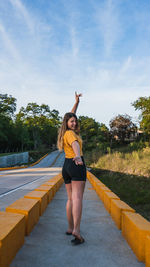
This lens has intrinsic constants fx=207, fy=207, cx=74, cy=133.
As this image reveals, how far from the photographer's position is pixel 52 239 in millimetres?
2984

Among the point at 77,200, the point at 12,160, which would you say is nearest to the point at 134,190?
the point at 77,200

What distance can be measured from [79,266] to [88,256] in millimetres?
260

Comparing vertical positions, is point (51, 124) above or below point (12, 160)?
above

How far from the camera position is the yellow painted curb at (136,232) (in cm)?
241

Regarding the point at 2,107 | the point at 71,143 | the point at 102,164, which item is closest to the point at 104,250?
the point at 71,143

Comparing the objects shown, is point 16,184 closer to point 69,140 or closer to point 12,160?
point 69,140

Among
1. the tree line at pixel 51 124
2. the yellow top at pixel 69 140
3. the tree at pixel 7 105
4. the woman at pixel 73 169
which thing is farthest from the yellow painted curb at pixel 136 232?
the tree at pixel 7 105

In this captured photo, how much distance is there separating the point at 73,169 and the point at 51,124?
219 feet

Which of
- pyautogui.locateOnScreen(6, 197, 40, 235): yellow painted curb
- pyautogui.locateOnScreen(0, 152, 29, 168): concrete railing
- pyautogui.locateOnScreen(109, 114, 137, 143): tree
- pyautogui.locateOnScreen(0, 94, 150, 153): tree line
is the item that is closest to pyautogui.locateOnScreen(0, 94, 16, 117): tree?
pyautogui.locateOnScreen(0, 94, 150, 153): tree line

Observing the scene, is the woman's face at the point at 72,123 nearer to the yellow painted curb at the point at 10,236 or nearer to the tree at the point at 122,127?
the yellow painted curb at the point at 10,236

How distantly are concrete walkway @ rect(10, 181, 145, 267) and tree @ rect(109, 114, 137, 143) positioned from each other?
26522 mm

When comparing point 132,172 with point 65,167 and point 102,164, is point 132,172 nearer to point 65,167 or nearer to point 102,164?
point 102,164

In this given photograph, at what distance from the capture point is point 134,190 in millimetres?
10000

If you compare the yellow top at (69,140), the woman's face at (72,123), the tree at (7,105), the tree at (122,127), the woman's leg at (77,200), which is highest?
the tree at (7,105)
